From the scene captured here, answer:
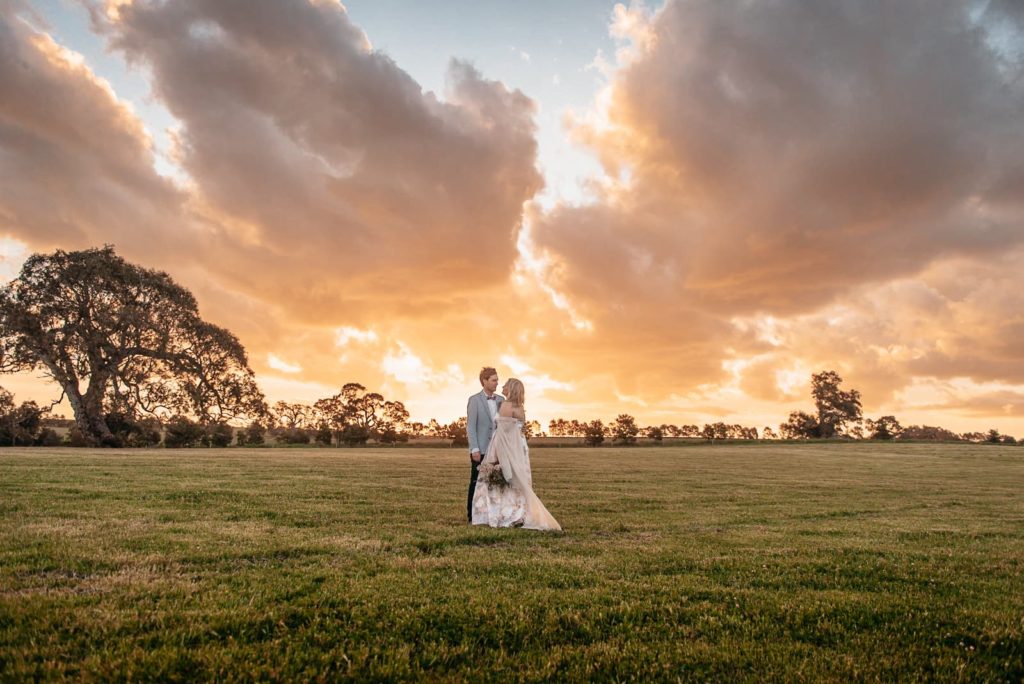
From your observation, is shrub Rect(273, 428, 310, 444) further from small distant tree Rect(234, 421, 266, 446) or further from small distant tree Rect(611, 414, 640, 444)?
small distant tree Rect(611, 414, 640, 444)

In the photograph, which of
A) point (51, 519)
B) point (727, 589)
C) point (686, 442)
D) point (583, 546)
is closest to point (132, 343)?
point (51, 519)

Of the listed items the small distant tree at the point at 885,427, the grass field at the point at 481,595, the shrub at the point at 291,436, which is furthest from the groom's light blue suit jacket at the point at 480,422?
the small distant tree at the point at 885,427

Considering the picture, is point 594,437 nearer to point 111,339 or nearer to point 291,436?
point 291,436

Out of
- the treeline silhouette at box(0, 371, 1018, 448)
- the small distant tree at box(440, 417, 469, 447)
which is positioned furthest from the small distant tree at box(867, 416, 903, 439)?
the small distant tree at box(440, 417, 469, 447)

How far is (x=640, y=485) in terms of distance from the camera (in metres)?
23.1

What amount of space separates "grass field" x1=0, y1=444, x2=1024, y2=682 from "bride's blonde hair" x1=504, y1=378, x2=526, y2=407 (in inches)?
125

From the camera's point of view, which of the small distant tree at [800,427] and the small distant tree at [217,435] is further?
the small distant tree at [800,427]

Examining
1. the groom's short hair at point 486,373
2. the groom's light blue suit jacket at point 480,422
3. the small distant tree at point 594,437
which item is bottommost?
the small distant tree at point 594,437

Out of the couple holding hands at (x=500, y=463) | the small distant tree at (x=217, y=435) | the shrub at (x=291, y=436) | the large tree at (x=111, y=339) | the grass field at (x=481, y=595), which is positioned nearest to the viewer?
the grass field at (x=481, y=595)

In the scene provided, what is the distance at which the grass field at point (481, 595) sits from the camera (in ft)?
16.5

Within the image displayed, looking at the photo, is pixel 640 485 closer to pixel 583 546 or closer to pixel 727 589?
pixel 583 546

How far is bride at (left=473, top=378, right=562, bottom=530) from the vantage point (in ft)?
40.8

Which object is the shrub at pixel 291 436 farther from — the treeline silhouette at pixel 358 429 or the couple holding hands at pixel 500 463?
the couple holding hands at pixel 500 463

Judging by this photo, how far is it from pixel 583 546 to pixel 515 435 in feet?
12.1
